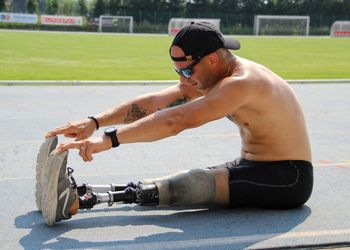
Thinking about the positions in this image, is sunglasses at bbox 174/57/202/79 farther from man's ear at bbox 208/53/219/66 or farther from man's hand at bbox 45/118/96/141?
man's hand at bbox 45/118/96/141

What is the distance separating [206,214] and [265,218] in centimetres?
44

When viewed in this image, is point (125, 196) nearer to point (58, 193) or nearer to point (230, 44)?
point (58, 193)

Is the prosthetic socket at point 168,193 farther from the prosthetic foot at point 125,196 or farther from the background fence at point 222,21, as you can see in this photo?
the background fence at point 222,21

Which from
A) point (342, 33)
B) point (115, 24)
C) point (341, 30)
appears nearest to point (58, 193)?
point (341, 30)

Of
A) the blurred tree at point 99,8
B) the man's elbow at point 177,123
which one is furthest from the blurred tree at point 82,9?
the man's elbow at point 177,123

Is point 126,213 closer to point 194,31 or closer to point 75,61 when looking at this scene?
point 194,31

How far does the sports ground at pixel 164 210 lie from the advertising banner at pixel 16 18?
5258 cm

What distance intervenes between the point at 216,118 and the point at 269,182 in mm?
730

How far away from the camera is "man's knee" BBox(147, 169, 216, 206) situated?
4.21 m

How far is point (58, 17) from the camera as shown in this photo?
6353cm

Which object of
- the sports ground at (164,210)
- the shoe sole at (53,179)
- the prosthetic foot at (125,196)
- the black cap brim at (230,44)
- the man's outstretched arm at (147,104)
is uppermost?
the black cap brim at (230,44)

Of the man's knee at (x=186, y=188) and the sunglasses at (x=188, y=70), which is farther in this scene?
the man's knee at (x=186, y=188)

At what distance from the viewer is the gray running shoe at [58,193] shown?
3.83 m

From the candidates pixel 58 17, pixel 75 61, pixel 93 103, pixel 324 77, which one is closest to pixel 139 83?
pixel 93 103
